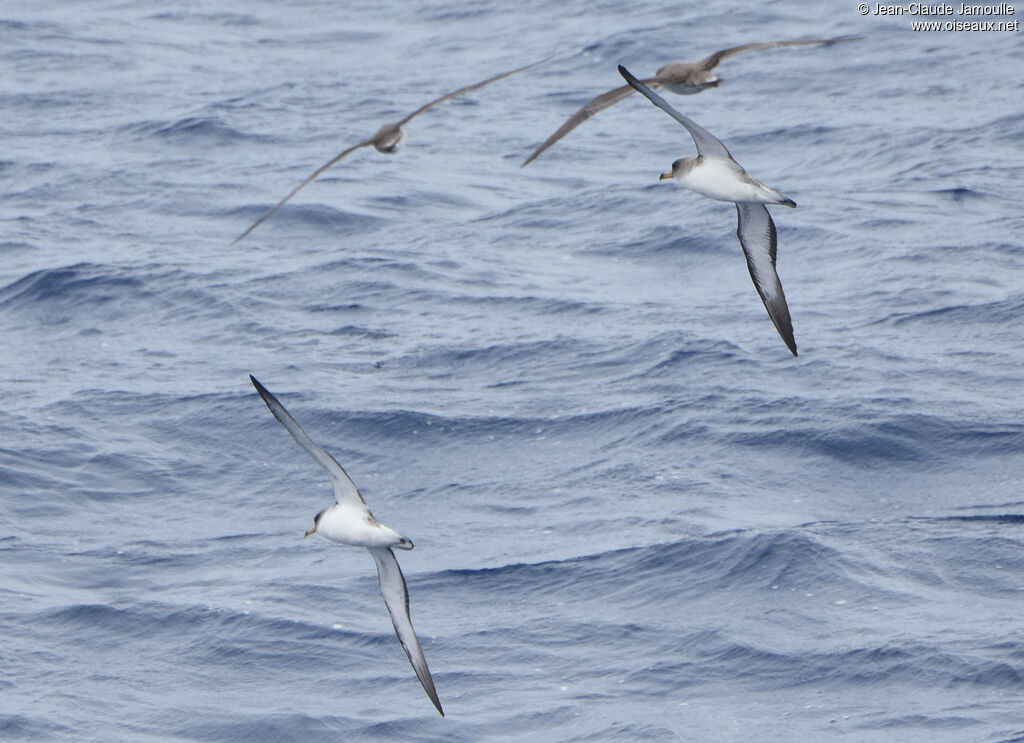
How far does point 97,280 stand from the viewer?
26.1 meters

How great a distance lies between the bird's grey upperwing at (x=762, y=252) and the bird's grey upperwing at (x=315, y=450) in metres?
3.39

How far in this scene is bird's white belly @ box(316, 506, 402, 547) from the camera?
495 inches

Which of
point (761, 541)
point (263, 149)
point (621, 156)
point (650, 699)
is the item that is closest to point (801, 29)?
point (621, 156)

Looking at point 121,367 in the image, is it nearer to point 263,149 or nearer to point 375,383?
point 375,383

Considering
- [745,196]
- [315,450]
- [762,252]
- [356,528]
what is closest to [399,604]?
[356,528]

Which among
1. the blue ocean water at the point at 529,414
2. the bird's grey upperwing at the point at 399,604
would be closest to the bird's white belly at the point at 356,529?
the bird's grey upperwing at the point at 399,604

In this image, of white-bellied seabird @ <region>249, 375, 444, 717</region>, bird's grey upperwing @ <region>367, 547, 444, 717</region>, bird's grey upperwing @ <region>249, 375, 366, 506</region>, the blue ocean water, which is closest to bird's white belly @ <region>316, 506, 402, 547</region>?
white-bellied seabird @ <region>249, 375, 444, 717</region>

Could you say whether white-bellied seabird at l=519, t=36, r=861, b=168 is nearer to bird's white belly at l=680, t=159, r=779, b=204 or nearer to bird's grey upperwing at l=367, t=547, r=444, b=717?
bird's white belly at l=680, t=159, r=779, b=204

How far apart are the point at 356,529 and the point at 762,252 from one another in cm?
367

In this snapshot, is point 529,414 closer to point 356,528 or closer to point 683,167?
point 356,528

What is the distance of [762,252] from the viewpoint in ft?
42.1

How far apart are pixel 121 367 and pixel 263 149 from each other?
33.7 ft

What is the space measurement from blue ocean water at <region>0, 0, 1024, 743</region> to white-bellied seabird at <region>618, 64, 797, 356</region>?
5.17m

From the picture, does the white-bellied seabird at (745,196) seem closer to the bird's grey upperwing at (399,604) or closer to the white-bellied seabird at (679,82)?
the white-bellied seabird at (679,82)
